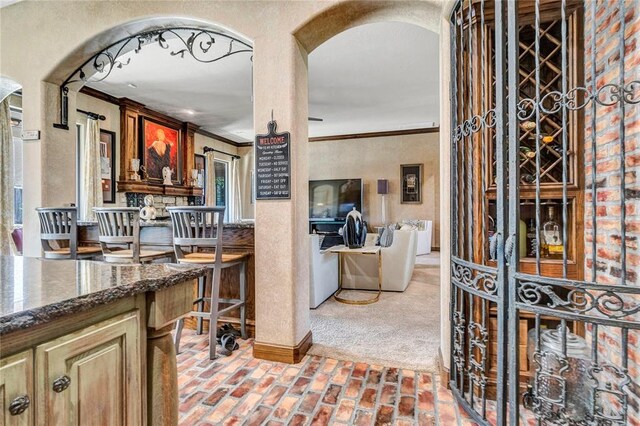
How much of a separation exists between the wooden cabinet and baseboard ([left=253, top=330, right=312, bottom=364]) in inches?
60.0

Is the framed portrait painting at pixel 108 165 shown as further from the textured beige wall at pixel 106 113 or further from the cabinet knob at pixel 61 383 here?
the cabinet knob at pixel 61 383

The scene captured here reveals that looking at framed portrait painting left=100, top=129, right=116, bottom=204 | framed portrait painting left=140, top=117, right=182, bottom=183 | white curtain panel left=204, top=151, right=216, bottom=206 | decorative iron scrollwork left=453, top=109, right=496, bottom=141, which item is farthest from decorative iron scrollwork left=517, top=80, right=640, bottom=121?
white curtain panel left=204, top=151, right=216, bottom=206

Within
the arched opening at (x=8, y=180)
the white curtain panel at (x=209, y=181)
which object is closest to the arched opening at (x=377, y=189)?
the white curtain panel at (x=209, y=181)

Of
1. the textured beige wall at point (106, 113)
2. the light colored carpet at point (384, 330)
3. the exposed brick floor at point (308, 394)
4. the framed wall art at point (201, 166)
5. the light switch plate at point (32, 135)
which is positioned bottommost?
the exposed brick floor at point (308, 394)

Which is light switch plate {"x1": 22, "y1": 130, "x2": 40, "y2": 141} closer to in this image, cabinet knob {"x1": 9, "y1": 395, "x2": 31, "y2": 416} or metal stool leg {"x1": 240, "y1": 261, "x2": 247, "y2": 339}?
metal stool leg {"x1": 240, "y1": 261, "x2": 247, "y2": 339}

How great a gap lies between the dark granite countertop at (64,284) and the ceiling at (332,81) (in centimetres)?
344

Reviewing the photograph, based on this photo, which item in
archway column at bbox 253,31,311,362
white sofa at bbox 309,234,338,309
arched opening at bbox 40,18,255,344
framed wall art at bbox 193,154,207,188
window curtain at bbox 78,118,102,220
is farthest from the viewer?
framed wall art at bbox 193,154,207,188

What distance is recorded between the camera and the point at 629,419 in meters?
1.49

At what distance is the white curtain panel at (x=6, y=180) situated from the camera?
159 inches

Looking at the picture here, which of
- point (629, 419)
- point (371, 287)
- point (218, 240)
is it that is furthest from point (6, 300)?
point (371, 287)

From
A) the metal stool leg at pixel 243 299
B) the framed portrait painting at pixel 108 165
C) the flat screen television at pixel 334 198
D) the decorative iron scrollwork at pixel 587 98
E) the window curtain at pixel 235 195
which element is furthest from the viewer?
the window curtain at pixel 235 195

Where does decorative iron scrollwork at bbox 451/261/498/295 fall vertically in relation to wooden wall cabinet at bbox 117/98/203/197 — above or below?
below

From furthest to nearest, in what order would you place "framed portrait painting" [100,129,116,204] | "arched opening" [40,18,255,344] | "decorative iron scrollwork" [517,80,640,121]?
"framed portrait painting" [100,129,116,204], "arched opening" [40,18,255,344], "decorative iron scrollwork" [517,80,640,121]

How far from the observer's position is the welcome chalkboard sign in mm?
2363
